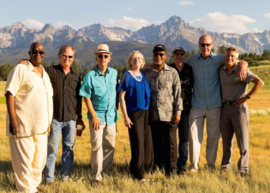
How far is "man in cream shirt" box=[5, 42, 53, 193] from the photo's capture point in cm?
508

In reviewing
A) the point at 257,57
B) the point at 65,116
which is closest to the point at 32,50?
the point at 65,116

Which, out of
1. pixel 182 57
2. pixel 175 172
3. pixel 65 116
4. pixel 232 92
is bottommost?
pixel 175 172

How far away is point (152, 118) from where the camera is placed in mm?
6379

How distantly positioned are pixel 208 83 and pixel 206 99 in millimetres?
395

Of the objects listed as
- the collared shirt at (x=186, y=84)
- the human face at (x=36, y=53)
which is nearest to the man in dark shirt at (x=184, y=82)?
the collared shirt at (x=186, y=84)

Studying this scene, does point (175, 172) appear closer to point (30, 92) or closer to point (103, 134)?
point (103, 134)

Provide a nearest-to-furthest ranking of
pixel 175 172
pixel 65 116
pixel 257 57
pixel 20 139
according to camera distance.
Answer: pixel 20 139, pixel 65 116, pixel 175 172, pixel 257 57

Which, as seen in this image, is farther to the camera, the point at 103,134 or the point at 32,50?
the point at 103,134

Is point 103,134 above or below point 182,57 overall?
below

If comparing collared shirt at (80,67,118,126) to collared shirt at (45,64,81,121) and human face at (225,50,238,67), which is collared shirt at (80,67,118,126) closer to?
collared shirt at (45,64,81,121)

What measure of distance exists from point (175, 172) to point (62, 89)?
10.7 ft

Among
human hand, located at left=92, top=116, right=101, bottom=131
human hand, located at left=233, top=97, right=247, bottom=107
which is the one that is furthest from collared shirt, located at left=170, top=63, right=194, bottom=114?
human hand, located at left=92, top=116, right=101, bottom=131

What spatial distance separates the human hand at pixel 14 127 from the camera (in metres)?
5.04

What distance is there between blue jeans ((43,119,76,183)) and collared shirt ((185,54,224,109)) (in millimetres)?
3100
